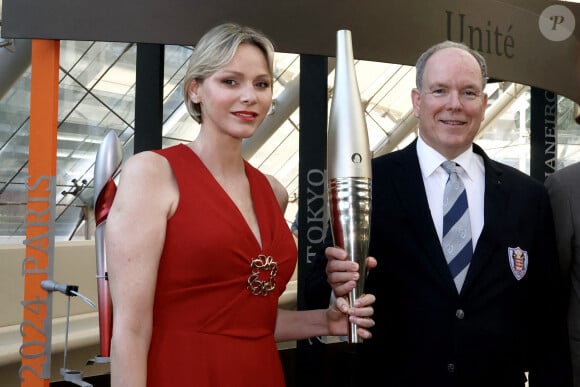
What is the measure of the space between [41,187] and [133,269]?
1.72 m

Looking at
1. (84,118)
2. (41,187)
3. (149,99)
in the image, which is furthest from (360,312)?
(84,118)

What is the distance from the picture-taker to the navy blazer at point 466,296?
1.86 metres

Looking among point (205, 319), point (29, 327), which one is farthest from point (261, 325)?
point (29, 327)

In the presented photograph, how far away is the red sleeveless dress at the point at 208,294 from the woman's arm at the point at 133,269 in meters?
0.05

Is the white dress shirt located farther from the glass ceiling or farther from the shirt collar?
the glass ceiling

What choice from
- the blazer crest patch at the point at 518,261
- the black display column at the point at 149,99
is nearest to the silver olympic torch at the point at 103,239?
the black display column at the point at 149,99

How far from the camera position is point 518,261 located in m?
1.93

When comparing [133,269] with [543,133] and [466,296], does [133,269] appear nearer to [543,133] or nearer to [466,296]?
[466,296]

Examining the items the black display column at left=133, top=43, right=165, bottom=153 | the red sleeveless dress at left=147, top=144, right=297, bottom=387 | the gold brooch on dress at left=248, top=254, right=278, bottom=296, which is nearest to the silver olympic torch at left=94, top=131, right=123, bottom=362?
the red sleeveless dress at left=147, top=144, right=297, bottom=387

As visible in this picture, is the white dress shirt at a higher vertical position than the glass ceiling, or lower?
lower

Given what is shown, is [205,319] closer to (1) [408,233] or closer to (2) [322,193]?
(1) [408,233]

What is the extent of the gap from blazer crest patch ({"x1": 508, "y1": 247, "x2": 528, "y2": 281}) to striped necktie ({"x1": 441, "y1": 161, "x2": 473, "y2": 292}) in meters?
0.12

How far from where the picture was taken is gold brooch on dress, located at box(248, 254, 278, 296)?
1.65 metres

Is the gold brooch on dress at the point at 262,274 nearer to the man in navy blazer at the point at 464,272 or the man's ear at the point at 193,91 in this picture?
the man in navy blazer at the point at 464,272
